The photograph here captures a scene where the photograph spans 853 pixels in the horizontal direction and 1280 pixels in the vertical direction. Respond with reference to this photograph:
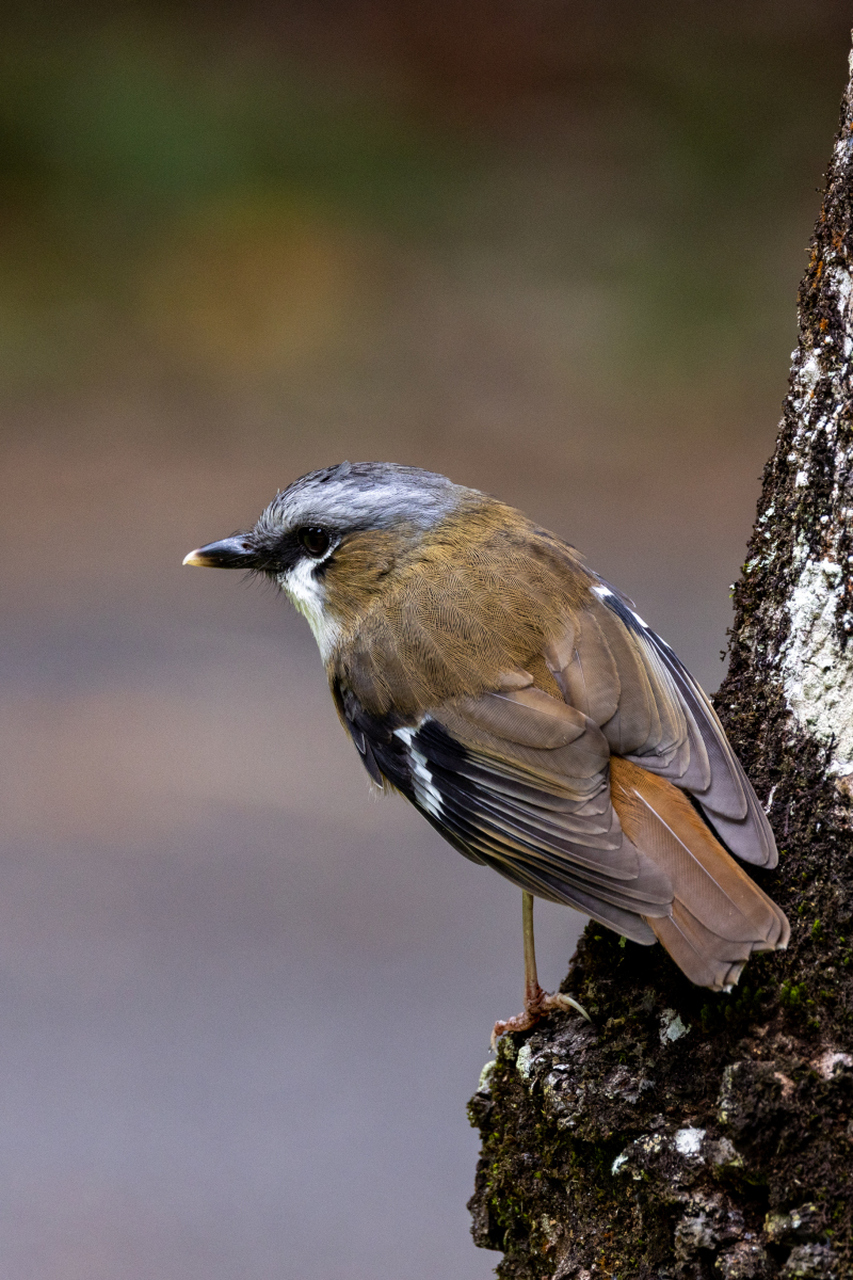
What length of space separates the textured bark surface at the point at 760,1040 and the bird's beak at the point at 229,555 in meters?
1.16

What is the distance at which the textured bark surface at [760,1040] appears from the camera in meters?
1.79

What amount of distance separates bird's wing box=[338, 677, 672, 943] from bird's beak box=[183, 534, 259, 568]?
614mm

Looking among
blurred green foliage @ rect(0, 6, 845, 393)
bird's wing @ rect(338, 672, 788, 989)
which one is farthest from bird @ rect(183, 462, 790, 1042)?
blurred green foliage @ rect(0, 6, 845, 393)

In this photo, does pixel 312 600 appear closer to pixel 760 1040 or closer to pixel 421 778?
pixel 421 778

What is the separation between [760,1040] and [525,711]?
2.36 ft

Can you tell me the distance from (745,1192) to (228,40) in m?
7.61

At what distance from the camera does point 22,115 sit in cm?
761

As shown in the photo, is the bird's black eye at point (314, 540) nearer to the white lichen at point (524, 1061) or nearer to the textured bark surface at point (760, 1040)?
the textured bark surface at point (760, 1040)

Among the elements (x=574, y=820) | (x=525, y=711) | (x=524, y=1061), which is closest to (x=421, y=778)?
(x=525, y=711)

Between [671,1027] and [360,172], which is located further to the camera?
[360,172]

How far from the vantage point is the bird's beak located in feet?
9.89

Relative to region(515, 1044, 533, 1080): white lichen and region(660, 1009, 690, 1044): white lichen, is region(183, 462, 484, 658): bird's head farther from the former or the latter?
region(660, 1009, 690, 1044): white lichen

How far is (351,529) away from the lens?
2867 millimetres

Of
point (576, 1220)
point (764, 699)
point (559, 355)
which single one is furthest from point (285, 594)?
point (559, 355)
